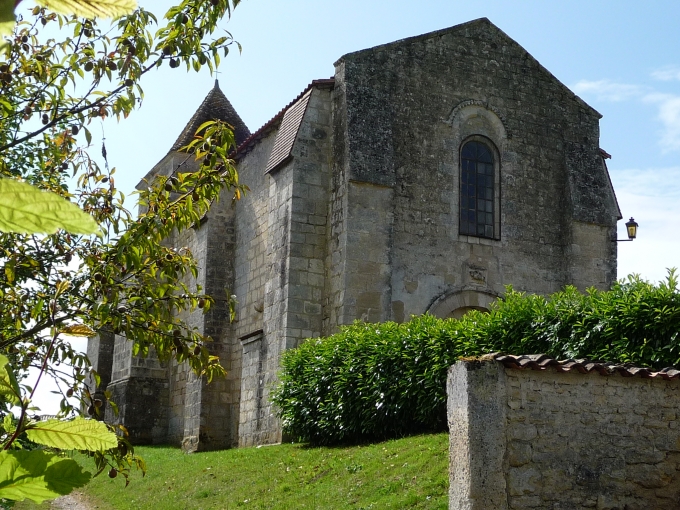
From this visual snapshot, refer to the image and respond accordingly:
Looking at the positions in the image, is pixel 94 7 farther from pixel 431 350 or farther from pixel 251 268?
pixel 251 268

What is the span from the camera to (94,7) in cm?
94

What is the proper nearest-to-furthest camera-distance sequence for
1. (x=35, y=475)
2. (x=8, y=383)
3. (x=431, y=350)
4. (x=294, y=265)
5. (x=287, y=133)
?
(x=35, y=475), (x=8, y=383), (x=431, y=350), (x=294, y=265), (x=287, y=133)

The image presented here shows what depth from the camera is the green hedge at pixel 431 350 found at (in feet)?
34.2

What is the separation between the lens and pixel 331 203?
672 inches

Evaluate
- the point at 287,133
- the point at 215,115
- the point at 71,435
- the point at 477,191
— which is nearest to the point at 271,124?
the point at 287,133

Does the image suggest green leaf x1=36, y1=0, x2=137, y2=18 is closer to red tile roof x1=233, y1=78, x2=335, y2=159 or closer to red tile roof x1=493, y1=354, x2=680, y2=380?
red tile roof x1=493, y1=354, x2=680, y2=380

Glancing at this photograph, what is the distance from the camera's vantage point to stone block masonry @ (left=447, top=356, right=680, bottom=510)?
837cm

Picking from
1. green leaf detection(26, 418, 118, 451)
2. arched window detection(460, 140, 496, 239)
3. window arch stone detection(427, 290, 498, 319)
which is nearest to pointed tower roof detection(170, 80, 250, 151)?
arched window detection(460, 140, 496, 239)

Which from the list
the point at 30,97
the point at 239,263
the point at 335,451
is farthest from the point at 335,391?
the point at 30,97

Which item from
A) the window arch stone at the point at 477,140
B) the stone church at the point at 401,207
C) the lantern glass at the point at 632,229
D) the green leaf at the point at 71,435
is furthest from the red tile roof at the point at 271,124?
the green leaf at the point at 71,435

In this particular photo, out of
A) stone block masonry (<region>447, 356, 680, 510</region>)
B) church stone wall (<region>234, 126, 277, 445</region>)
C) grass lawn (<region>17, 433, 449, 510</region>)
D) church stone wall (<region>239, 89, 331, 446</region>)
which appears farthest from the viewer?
church stone wall (<region>234, 126, 277, 445</region>)

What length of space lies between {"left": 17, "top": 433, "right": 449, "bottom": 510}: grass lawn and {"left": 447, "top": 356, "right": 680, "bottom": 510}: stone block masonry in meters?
0.99

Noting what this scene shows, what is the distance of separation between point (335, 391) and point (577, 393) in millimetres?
5510

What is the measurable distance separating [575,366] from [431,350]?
3.82 metres
